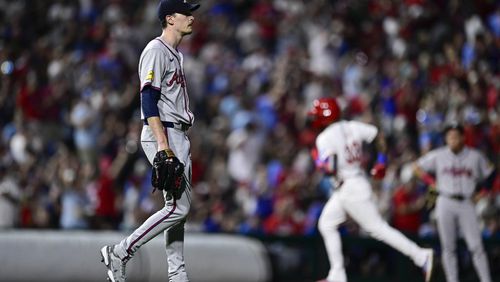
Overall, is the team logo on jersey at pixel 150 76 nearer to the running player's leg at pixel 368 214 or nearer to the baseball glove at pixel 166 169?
the baseball glove at pixel 166 169

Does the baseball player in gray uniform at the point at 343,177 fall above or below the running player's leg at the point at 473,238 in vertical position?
above

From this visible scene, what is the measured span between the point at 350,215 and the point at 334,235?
0.90 ft

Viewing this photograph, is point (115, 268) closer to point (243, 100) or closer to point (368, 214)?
point (368, 214)

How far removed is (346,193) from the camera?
1105 cm

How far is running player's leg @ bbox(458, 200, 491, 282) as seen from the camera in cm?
1203

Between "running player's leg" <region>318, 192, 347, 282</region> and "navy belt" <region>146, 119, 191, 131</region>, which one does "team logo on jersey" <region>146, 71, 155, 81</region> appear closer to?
"navy belt" <region>146, 119, 191, 131</region>

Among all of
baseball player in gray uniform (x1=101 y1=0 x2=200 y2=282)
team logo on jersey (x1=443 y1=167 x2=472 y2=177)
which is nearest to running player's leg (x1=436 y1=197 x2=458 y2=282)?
team logo on jersey (x1=443 y1=167 x2=472 y2=177)

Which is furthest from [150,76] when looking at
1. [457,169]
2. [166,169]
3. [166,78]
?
[457,169]

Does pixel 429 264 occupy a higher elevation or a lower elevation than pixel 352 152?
lower

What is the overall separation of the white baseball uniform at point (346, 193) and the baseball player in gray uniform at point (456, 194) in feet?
4.39

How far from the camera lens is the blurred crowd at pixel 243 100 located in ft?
49.9

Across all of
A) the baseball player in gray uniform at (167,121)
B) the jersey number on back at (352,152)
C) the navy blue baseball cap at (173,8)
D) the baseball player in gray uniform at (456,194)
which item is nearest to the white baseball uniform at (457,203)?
the baseball player in gray uniform at (456,194)

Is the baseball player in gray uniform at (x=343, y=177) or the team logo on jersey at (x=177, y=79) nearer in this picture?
the team logo on jersey at (x=177, y=79)

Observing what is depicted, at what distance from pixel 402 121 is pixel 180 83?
9.02 meters
